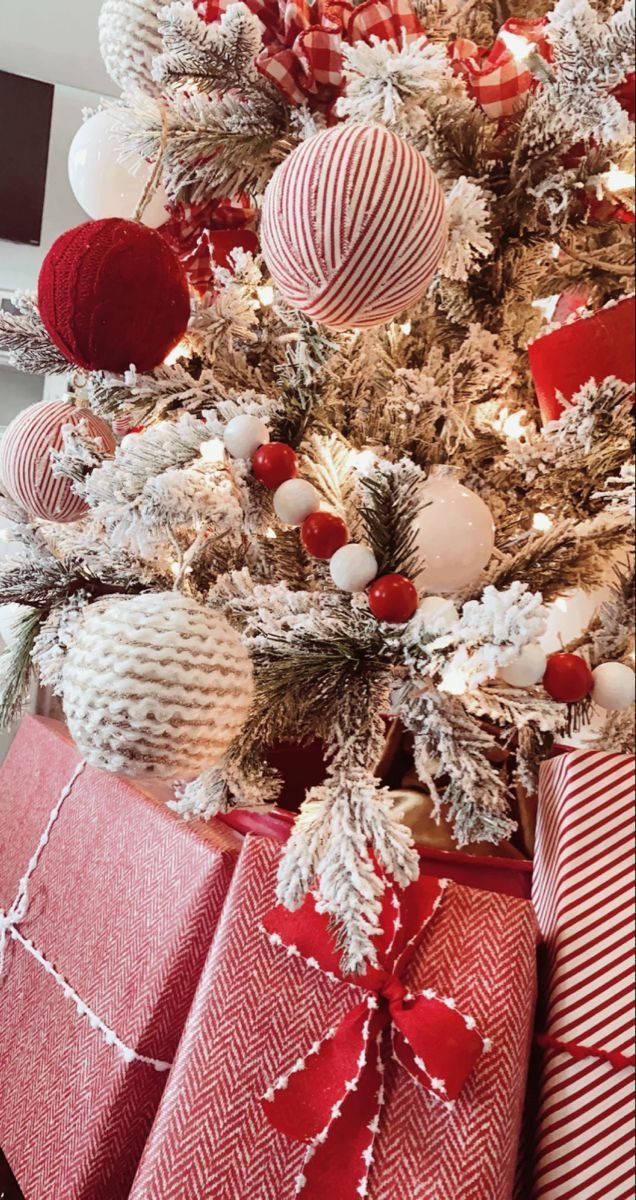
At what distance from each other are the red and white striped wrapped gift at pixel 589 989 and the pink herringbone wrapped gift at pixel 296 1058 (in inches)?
0.9

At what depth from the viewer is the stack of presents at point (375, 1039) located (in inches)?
20.5

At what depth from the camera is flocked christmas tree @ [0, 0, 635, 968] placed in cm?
48

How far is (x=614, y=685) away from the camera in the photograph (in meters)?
0.49

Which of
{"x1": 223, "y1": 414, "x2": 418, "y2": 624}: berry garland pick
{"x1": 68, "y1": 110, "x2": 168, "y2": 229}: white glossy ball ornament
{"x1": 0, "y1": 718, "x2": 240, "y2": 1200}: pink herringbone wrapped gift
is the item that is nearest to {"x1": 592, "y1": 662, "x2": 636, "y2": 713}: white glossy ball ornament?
{"x1": 223, "y1": 414, "x2": 418, "y2": 624}: berry garland pick

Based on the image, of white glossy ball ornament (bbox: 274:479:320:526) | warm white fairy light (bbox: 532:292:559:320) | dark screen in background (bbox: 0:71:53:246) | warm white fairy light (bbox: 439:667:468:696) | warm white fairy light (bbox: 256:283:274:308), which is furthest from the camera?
dark screen in background (bbox: 0:71:53:246)

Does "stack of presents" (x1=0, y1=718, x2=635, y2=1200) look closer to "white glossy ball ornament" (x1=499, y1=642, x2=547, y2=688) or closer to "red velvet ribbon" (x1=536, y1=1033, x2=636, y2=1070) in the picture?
"red velvet ribbon" (x1=536, y1=1033, x2=636, y2=1070)

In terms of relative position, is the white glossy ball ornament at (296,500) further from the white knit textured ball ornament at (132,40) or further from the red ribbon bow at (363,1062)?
the white knit textured ball ornament at (132,40)

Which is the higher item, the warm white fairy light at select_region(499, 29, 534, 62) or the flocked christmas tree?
the warm white fairy light at select_region(499, 29, 534, 62)

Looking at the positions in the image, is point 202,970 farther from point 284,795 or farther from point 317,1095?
point 284,795

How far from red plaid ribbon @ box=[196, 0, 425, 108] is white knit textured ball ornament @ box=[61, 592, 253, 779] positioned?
16.9 inches

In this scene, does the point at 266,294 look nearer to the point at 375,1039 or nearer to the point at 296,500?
the point at 296,500

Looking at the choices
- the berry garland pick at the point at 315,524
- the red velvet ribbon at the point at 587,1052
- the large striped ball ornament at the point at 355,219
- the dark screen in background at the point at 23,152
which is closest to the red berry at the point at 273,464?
the berry garland pick at the point at 315,524

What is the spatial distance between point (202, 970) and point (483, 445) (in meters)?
0.50

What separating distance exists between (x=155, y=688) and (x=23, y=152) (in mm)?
1256
